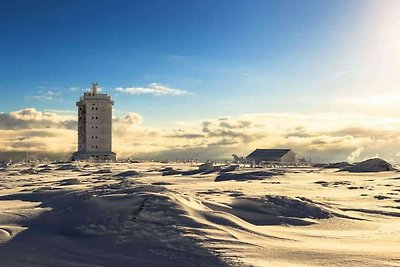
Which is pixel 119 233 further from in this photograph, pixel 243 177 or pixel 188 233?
pixel 243 177

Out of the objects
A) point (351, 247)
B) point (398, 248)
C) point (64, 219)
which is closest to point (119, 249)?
point (64, 219)

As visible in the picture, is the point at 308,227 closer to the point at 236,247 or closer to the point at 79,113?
the point at 236,247

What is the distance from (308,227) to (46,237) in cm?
508

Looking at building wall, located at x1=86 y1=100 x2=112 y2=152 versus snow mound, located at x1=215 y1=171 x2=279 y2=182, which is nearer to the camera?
snow mound, located at x1=215 y1=171 x2=279 y2=182

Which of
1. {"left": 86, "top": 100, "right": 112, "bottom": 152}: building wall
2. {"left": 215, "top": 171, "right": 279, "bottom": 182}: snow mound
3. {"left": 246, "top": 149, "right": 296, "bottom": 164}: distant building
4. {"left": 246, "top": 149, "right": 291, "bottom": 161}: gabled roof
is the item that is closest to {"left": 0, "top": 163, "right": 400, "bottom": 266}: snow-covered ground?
{"left": 215, "top": 171, "right": 279, "bottom": 182}: snow mound

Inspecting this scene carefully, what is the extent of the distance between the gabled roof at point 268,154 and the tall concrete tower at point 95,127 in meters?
23.9

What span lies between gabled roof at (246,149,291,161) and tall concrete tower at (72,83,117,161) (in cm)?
2393

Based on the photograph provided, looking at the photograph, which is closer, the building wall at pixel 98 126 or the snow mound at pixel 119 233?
the snow mound at pixel 119 233

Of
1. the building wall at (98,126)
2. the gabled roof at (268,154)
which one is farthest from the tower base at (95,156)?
the gabled roof at (268,154)

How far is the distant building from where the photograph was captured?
46.4 meters

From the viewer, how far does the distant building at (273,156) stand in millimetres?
46438

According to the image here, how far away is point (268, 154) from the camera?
4850 cm

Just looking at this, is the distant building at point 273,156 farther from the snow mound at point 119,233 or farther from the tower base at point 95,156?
the snow mound at point 119,233

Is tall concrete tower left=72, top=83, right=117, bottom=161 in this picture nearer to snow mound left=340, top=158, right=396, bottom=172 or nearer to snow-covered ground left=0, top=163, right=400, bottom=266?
snow mound left=340, top=158, right=396, bottom=172
